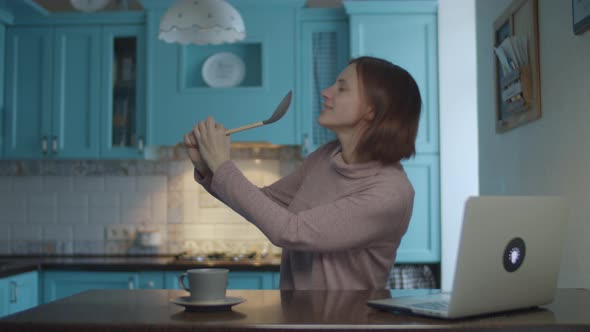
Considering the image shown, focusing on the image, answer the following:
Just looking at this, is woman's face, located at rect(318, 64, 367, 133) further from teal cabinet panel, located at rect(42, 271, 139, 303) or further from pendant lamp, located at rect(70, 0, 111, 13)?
pendant lamp, located at rect(70, 0, 111, 13)

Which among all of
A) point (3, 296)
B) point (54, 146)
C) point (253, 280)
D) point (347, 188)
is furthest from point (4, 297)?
point (347, 188)

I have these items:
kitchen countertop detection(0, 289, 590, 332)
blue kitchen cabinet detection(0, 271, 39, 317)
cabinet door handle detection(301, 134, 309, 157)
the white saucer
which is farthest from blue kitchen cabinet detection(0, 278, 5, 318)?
the white saucer

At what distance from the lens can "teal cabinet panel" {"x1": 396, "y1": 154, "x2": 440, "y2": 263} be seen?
3.87m

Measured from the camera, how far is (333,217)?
1462mm

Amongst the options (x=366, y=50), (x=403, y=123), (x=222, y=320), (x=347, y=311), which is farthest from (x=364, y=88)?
(x=366, y=50)

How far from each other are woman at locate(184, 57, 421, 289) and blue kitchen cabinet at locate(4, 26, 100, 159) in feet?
8.38

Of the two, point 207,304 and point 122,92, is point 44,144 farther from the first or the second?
point 207,304

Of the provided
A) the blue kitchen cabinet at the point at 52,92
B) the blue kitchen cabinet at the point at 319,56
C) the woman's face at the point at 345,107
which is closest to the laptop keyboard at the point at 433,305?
the woman's face at the point at 345,107

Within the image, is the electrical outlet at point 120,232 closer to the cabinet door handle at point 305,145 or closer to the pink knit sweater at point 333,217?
the cabinet door handle at point 305,145

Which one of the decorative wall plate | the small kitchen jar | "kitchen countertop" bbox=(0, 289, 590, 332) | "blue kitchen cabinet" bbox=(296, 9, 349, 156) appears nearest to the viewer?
"kitchen countertop" bbox=(0, 289, 590, 332)

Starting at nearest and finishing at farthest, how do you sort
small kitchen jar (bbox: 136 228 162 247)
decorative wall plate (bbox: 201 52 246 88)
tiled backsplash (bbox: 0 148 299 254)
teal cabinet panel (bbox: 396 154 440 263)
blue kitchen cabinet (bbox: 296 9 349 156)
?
teal cabinet panel (bbox: 396 154 440 263), blue kitchen cabinet (bbox: 296 9 349 156), decorative wall plate (bbox: 201 52 246 88), small kitchen jar (bbox: 136 228 162 247), tiled backsplash (bbox: 0 148 299 254)

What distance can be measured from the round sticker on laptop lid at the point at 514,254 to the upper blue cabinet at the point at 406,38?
2.63 metres

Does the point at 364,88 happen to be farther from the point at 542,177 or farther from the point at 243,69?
the point at 243,69

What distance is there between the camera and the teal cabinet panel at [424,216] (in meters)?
3.87
